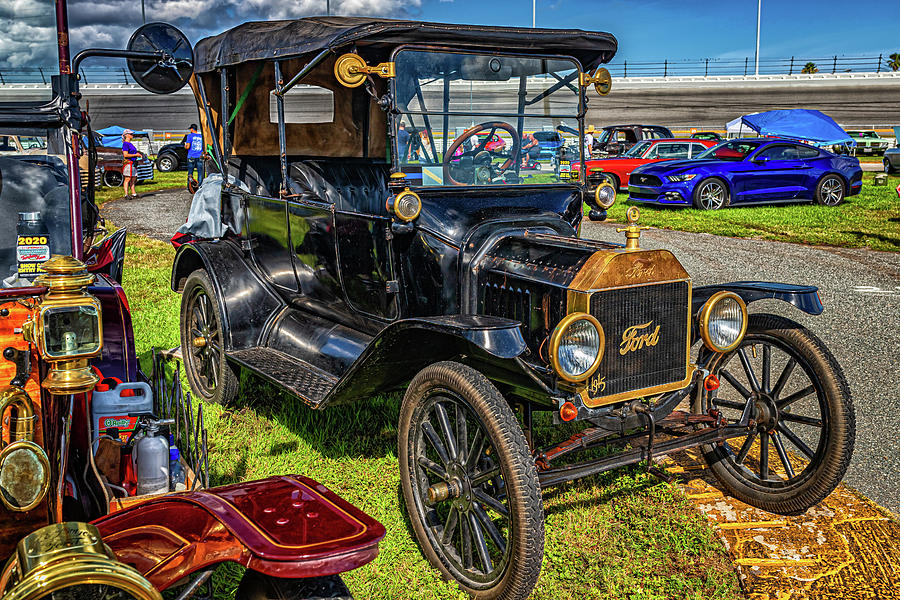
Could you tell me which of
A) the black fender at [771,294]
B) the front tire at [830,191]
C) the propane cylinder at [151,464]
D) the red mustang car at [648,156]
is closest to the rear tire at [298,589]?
the propane cylinder at [151,464]

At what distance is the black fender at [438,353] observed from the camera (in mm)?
3172

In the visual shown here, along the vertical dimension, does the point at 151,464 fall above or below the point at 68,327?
below

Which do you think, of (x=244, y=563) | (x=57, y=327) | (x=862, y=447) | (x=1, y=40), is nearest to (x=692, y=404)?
(x=862, y=447)

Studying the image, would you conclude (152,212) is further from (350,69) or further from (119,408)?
(350,69)

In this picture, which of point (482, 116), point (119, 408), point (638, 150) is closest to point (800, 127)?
point (638, 150)

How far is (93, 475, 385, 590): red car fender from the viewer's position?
206 centimetres

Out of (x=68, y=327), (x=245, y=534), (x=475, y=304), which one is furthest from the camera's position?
(x=475, y=304)

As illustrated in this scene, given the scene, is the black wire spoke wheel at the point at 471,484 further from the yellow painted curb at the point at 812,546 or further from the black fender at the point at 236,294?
the black fender at the point at 236,294

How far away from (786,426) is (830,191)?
14.3m

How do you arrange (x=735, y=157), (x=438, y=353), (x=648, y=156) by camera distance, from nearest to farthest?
1. (x=438, y=353)
2. (x=735, y=157)
3. (x=648, y=156)

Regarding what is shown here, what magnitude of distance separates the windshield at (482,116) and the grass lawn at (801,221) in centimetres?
900

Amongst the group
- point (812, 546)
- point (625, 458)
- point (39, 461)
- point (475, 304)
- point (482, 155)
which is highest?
point (482, 155)

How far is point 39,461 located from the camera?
6.70 feet

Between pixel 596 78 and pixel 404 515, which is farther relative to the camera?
pixel 596 78
